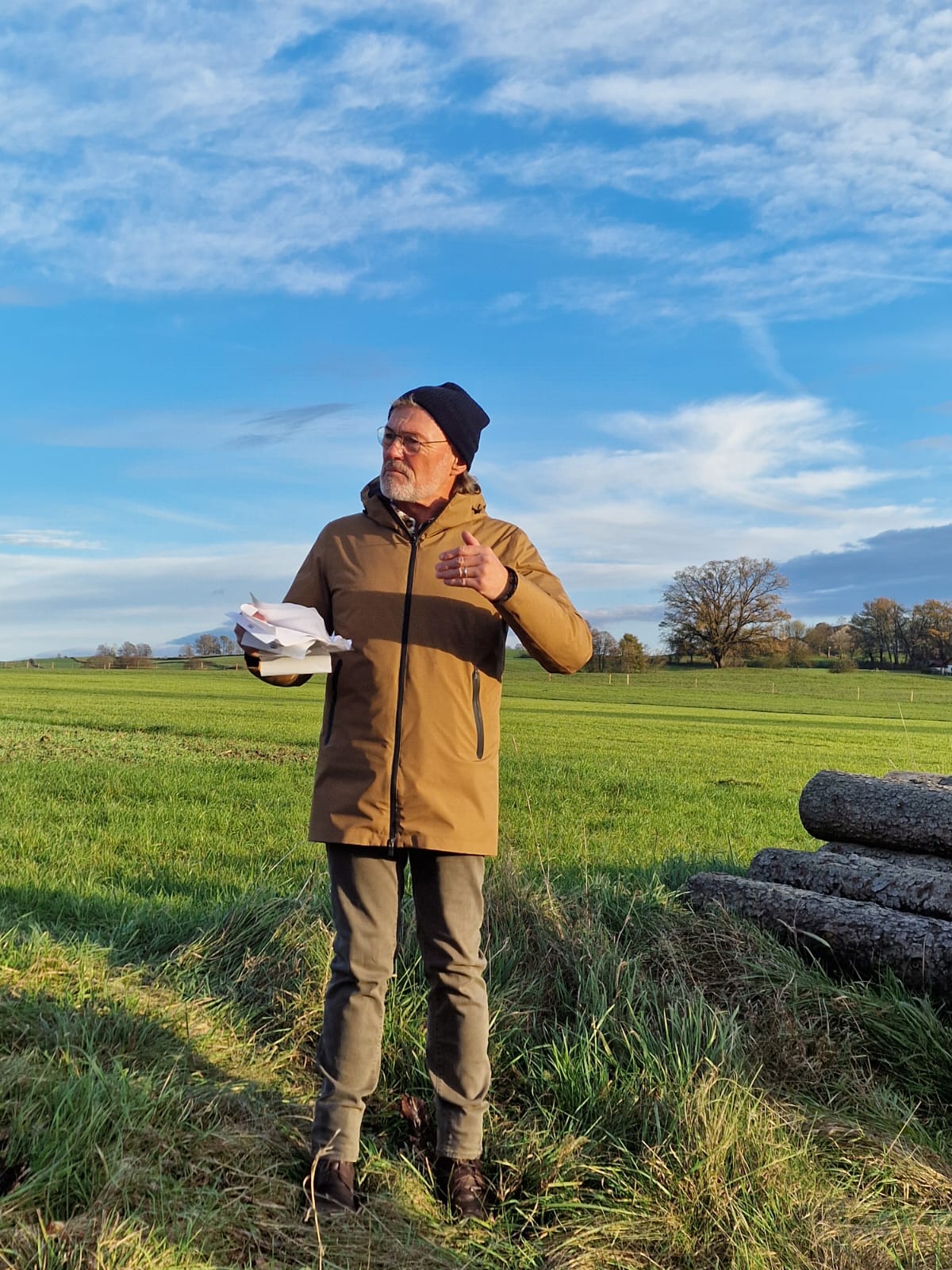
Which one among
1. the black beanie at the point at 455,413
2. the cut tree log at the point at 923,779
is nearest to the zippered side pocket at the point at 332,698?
the black beanie at the point at 455,413

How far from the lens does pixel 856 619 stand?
9675 cm

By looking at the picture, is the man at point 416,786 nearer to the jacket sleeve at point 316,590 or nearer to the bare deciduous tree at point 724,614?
the jacket sleeve at point 316,590

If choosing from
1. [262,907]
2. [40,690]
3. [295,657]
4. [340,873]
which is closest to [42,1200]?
[340,873]

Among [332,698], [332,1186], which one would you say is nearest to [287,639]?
[332,698]

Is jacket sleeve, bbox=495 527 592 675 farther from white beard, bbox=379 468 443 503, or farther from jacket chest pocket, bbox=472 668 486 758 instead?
white beard, bbox=379 468 443 503

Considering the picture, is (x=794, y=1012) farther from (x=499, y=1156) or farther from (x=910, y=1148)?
(x=499, y=1156)

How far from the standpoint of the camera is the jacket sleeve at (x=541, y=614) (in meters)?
3.45

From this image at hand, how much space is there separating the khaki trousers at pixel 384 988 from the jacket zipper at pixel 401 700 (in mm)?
126

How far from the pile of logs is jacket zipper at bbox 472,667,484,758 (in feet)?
8.51

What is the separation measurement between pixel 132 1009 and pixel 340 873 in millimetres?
1453

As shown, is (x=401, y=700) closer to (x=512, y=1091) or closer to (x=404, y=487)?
(x=404, y=487)

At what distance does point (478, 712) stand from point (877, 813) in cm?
457

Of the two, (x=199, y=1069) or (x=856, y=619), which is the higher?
(x=856, y=619)

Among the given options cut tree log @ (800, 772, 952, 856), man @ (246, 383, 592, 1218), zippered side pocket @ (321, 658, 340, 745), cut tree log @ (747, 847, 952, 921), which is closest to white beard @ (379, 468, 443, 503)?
man @ (246, 383, 592, 1218)
